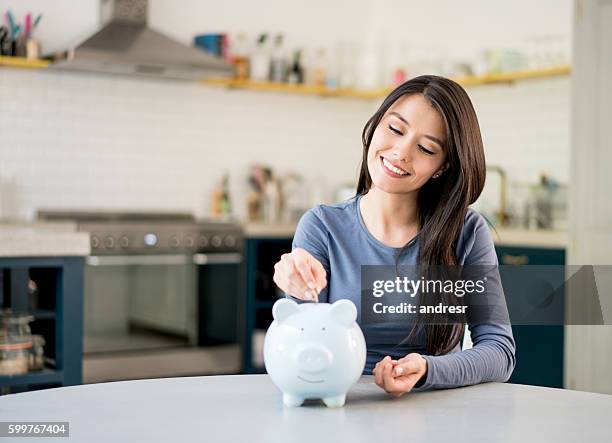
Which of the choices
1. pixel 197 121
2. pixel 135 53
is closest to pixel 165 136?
pixel 197 121

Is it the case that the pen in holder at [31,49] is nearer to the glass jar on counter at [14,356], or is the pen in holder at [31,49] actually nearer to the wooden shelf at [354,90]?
the wooden shelf at [354,90]

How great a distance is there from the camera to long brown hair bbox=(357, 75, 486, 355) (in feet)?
6.49

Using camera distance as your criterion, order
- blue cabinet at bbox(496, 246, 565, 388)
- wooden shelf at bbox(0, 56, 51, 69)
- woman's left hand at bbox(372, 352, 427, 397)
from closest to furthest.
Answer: woman's left hand at bbox(372, 352, 427, 397)
blue cabinet at bbox(496, 246, 565, 388)
wooden shelf at bbox(0, 56, 51, 69)

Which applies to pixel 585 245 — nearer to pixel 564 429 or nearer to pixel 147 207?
pixel 147 207

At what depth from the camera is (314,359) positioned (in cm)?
153

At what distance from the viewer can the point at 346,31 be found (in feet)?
22.7

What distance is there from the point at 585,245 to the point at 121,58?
2.75 m

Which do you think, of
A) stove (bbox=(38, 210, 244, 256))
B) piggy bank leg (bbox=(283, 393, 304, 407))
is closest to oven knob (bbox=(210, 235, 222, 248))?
stove (bbox=(38, 210, 244, 256))

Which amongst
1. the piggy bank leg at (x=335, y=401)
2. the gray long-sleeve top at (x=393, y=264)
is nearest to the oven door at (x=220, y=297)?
the gray long-sleeve top at (x=393, y=264)

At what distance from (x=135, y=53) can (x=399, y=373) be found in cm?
420

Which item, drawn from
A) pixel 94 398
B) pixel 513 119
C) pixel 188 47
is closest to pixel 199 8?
pixel 188 47

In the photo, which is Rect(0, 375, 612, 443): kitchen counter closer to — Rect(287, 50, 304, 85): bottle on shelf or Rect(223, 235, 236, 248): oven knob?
Rect(223, 235, 236, 248): oven knob

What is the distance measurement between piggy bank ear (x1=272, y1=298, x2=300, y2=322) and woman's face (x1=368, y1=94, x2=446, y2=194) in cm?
57

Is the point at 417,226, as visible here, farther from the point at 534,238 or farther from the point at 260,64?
the point at 260,64
